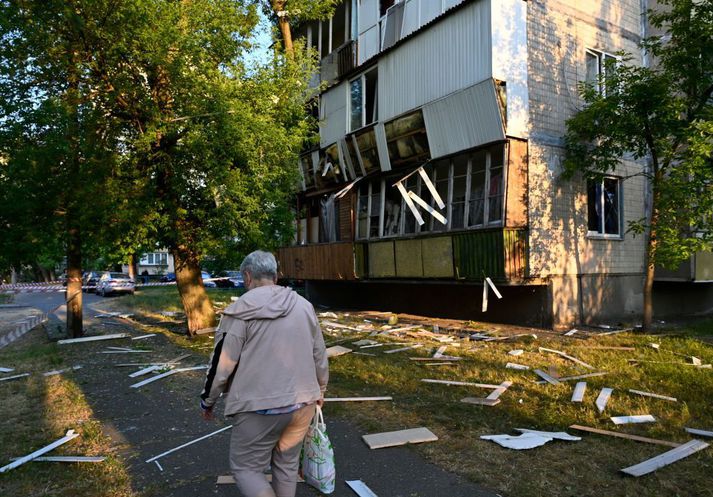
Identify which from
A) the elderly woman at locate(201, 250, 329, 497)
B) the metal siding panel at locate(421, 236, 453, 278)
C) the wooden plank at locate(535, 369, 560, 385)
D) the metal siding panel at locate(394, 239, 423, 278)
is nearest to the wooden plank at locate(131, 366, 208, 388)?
the elderly woman at locate(201, 250, 329, 497)

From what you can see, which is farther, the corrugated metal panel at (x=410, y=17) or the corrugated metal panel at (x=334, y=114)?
the corrugated metal panel at (x=334, y=114)

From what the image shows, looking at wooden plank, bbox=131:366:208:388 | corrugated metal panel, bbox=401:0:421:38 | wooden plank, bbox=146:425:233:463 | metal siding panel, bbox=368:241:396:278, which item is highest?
corrugated metal panel, bbox=401:0:421:38

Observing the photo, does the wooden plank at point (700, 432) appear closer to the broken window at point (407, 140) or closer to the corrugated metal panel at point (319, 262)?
the broken window at point (407, 140)

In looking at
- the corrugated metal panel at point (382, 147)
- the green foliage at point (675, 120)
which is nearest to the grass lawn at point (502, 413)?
the green foliage at point (675, 120)

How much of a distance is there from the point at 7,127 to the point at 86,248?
12.2 feet

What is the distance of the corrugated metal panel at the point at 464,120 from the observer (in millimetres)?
12203

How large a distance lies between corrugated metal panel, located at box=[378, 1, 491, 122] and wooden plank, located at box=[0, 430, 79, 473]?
35.7 ft

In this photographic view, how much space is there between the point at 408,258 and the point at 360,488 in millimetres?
10841

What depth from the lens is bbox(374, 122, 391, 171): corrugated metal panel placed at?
15523 mm

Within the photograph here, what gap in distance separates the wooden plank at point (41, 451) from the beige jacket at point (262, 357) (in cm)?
281

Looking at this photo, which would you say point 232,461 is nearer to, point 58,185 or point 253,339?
point 253,339

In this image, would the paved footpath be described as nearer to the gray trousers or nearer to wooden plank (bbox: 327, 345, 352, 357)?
the gray trousers

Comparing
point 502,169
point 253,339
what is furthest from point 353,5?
point 253,339

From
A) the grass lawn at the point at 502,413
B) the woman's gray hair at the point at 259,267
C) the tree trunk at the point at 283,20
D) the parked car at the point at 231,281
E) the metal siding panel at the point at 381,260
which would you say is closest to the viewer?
the woman's gray hair at the point at 259,267
